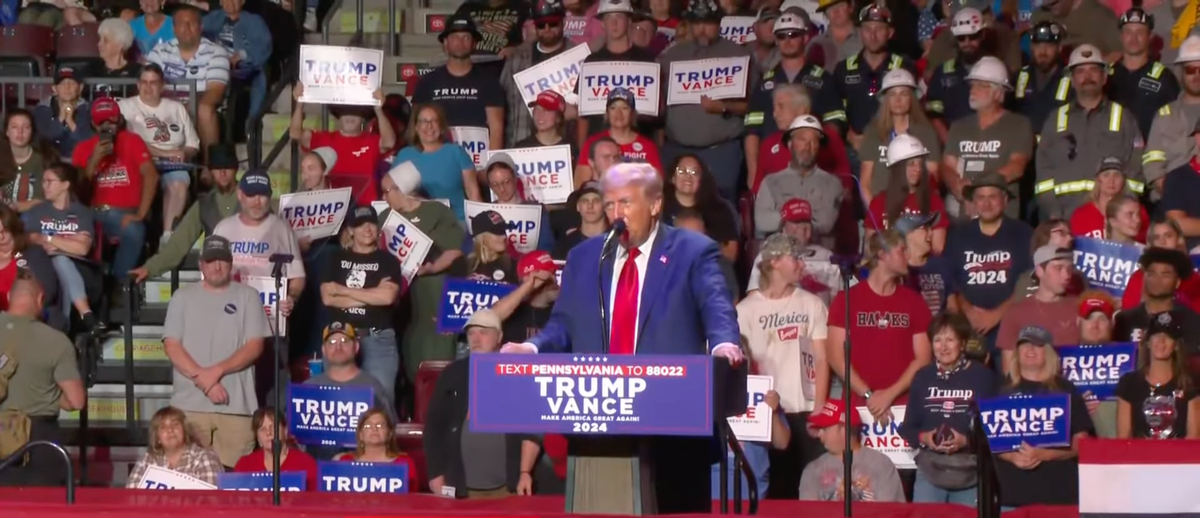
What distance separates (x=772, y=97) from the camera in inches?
628

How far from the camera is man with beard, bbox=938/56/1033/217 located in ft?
49.7

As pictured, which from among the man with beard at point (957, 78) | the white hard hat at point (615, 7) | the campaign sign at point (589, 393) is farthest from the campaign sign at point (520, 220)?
the campaign sign at point (589, 393)

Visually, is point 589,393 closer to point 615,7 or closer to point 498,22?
point 615,7

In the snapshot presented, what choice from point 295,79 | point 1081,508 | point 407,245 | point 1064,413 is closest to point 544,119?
point 407,245

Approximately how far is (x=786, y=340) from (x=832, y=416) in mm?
865

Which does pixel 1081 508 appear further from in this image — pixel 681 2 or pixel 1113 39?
pixel 681 2

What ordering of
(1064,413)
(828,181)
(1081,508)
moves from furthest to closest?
(828,181)
(1064,413)
(1081,508)

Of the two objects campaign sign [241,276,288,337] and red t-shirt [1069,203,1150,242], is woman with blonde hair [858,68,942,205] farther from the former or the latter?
campaign sign [241,276,288,337]

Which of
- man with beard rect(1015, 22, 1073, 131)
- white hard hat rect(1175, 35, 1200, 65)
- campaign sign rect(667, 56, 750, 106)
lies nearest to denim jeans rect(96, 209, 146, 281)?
campaign sign rect(667, 56, 750, 106)

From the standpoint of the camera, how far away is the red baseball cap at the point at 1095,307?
504 inches

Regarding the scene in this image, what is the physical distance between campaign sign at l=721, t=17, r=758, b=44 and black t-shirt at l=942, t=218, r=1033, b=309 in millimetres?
3979

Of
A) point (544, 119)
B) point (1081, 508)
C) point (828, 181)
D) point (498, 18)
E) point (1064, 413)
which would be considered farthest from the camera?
point (498, 18)

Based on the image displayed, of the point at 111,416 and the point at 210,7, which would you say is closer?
the point at 111,416

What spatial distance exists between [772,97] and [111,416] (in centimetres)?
539
